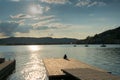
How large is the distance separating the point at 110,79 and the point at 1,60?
43853mm

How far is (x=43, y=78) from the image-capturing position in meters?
51.0

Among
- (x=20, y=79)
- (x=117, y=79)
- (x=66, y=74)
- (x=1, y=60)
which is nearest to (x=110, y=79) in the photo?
(x=117, y=79)

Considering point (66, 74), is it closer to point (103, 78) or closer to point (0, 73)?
point (103, 78)

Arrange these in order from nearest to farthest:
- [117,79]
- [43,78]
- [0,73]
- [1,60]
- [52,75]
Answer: [117,79] → [52,75] → [0,73] → [43,78] → [1,60]

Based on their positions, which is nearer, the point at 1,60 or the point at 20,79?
the point at 20,79

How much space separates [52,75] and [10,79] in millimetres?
19010

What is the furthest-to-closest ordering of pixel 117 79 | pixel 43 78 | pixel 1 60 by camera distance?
pixel 1 60 → pixel 43 78 → pixel 117 79

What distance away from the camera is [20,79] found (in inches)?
2051

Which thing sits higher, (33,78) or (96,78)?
(96,78)

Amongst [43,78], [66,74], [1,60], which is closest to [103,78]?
[66,74]

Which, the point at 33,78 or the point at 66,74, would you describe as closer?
the point at 66,74

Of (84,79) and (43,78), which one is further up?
(84,79)

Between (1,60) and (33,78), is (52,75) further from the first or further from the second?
(1,60)

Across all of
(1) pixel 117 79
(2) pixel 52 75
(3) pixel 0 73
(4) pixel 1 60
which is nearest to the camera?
(1) pixel 117 79
